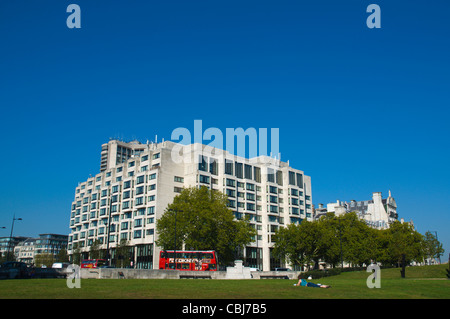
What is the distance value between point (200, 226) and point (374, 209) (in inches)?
3647

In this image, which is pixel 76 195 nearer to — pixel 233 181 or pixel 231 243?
pixel 233 181

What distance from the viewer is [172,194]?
88.2m

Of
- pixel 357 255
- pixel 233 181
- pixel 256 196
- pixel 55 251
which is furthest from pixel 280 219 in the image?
pixel 55 251

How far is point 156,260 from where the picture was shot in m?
81.1

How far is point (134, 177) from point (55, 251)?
126683 millimetres

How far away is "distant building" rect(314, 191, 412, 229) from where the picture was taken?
135000 millimetres

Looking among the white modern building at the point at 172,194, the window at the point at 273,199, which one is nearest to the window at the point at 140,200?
the white modern building at the point at 172,194

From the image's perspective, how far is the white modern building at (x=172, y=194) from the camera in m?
87.0

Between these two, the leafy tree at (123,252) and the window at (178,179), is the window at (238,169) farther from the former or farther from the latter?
the leafy tree at (123,252)

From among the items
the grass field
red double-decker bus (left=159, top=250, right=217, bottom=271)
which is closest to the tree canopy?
red double-decker bus (left=159, top=250, right=217, bottom=271)

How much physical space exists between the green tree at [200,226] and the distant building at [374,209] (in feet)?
233

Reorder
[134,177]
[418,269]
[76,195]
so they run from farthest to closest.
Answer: [76,195] < [134,177] < [418,269]

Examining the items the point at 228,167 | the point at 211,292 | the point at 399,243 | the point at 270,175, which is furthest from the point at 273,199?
the point at 211,292

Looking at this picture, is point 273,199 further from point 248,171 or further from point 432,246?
point 432,246
